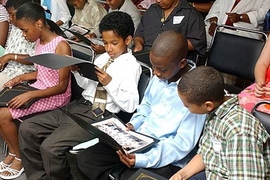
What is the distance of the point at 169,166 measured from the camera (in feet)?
5.35

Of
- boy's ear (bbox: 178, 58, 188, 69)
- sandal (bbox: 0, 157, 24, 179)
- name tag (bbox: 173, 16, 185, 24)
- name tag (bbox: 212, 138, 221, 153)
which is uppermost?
boy's ear (bbox: 178, 58, 188, 69)

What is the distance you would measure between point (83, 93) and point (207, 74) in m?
0.99

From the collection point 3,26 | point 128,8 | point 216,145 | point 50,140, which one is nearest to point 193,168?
point 216,145

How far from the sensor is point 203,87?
136 centimetres

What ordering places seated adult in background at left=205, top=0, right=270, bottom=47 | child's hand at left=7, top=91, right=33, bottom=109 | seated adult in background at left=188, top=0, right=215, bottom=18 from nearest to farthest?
child's hand at left=7, top=91, right=33, bottom=109 → seated adult in background at left=205, top=0, right=270, bottom=47 → seated adult in background at left=188, top=0, right=215, bottom=18

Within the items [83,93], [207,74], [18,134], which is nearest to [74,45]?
[83,93]

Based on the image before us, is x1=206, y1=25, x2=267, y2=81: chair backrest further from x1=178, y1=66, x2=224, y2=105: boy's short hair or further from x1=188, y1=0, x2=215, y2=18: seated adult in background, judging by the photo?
x1=178, y1=66, x2=224, y2=105: boy's short hair

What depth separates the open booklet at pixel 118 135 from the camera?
4.91ft

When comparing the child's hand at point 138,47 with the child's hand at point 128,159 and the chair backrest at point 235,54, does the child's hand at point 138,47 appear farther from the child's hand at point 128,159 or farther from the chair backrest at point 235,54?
the child's hand at point 128,159

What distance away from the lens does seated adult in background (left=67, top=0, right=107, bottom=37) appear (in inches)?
135

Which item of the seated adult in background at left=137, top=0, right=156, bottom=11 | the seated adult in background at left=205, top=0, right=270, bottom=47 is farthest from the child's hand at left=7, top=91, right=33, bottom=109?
the seated adult in background at left=137, top=0, right=156, bottom=11

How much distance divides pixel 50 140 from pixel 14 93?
51 cm

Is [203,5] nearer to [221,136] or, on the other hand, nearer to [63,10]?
[63,10]

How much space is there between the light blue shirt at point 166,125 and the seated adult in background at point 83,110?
154mm
